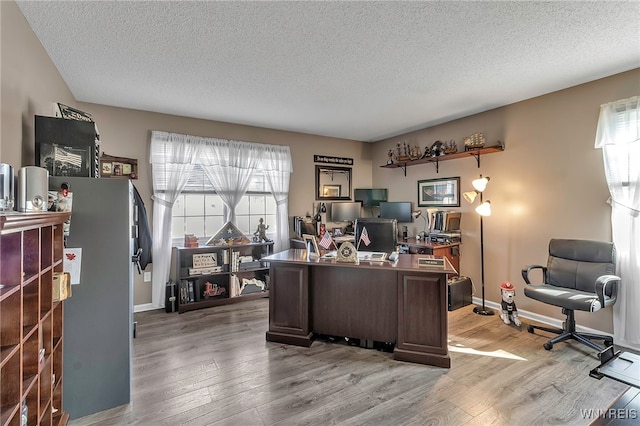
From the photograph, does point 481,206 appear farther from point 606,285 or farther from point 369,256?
point 369,256

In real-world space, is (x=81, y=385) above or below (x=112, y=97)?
below

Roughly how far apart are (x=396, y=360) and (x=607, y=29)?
3.04m

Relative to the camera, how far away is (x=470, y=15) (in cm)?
196

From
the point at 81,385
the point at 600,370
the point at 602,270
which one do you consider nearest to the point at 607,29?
the point at 602,270

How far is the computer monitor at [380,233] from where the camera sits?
3.06 metres

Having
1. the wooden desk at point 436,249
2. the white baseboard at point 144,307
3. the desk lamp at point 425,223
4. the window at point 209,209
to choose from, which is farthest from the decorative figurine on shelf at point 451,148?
the white baseboard at point 144,307

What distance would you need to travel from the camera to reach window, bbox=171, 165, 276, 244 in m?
4.20

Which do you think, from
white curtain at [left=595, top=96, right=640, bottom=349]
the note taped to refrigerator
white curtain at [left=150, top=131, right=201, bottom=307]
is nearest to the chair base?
white curtain at [left=595, top=96, right=640, bottom=349]

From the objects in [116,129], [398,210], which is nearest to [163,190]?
[116,129]

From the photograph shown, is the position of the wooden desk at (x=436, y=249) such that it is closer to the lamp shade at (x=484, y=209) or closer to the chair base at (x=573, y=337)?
the lamp shade at (x=484, y=209)

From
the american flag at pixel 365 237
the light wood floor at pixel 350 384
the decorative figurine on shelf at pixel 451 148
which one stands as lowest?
the light wood floor at pixel 350 384

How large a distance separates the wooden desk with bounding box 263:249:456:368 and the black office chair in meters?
1.18

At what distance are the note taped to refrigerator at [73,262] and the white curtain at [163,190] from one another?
2.07 metres

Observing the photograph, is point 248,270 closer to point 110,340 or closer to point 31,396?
point 110,340
